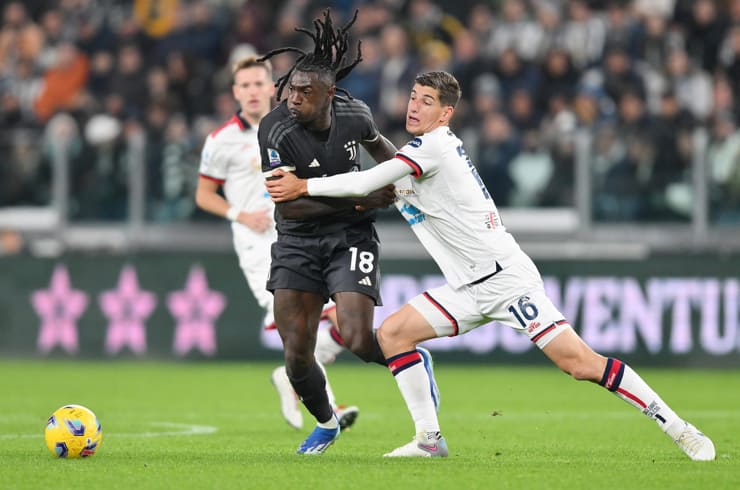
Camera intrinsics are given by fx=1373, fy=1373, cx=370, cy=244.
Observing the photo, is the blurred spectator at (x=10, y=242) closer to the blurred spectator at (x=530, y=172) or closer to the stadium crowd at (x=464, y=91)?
the stadium crowd at (x=464, y=91)

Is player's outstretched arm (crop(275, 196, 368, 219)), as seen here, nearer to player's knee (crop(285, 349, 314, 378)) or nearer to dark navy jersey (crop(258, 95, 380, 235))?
dark navy jersey (crop(258, 95, 380, 235))

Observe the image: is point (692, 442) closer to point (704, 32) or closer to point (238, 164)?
point (238, 164)

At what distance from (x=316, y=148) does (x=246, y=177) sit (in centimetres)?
287

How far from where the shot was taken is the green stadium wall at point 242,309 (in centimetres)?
1592

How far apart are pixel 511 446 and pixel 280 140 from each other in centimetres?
253

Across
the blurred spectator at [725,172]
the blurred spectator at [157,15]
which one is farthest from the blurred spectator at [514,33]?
the blurred spectator at [157,15]

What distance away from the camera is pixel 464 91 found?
696 inches

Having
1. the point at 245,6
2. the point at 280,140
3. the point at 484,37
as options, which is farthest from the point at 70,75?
the point at 280,140

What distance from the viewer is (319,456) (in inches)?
322

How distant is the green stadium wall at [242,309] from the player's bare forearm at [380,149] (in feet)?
25.2

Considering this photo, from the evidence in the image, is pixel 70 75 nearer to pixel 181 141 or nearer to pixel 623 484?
pixel 181 141

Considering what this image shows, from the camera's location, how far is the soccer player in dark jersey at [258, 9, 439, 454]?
8.09 metres

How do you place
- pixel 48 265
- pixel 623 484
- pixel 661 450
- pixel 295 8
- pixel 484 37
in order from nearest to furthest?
pixel 623 484
pixel 661 450
pixel 48 265
pixel 484 37
pixel 295 8

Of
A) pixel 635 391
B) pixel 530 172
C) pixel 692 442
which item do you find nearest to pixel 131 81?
pixel 530 172
